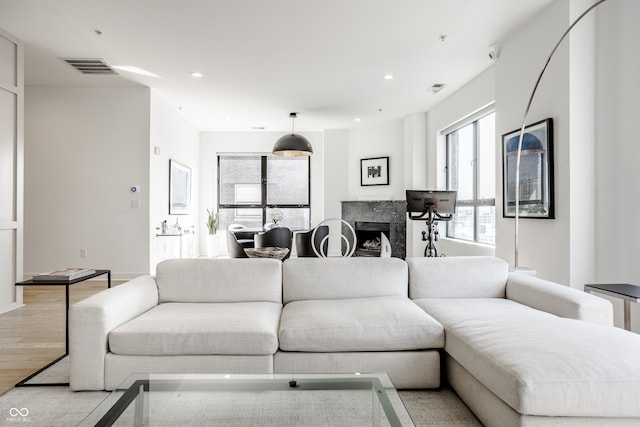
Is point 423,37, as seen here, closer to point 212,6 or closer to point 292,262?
point 212,6

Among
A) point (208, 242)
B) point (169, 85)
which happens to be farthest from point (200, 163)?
point (169, 85)

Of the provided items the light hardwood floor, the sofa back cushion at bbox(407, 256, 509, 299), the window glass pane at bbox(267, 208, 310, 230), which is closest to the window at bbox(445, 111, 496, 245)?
the sofa back cushion at bbox(407, 256, 509, 299)

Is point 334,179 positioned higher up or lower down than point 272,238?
higher up

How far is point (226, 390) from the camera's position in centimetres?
139

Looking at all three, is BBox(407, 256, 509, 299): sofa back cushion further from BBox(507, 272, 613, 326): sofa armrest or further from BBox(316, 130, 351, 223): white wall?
BBox(316, 130, 351, 223): white wall

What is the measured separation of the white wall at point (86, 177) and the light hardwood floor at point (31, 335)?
863mm

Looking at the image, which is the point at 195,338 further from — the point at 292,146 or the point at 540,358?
the point at 292,146

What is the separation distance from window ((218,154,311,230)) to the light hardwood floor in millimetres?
3958

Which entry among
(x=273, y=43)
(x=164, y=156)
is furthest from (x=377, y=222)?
(x=273, y=43)

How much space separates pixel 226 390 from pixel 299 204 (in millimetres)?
7101

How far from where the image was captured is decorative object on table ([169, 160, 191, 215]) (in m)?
6.36

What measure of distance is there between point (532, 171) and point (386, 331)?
2297 mm

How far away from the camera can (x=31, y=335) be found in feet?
9.98

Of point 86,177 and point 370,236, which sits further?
point 370,236
